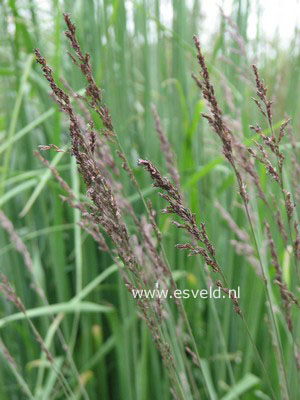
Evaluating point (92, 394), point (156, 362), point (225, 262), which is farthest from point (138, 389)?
point (225, 262)

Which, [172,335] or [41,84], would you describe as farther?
[41,84]

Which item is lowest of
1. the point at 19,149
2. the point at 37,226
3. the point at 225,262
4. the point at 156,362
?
the point at 156,362

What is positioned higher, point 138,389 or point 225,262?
point 225,262

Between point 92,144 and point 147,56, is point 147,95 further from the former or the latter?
point 92,144

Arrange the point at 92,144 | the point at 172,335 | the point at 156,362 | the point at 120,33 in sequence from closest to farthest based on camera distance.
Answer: the point at 92,144 → the point at 172,335 → the point at 156,362 → the point at 120,33

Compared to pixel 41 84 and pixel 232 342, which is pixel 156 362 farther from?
pixel 41 84

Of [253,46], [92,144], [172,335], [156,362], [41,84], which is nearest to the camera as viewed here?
[92,144]
